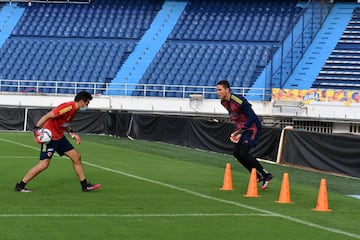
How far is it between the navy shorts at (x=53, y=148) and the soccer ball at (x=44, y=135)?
0.18 metres

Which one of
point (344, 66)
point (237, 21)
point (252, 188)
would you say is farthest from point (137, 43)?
point (252, 188)

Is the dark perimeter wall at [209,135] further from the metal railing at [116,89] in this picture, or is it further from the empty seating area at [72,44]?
the empty seating area at [72,44]

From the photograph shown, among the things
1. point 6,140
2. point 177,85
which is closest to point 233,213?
point 6,140

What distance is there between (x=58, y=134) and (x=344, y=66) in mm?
Result: 29133

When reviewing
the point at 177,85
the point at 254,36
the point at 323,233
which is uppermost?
the point at 254,36

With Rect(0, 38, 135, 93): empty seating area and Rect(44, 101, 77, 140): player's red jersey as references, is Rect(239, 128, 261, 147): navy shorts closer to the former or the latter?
Rect(44, 101, 77, 140): player's red jersey

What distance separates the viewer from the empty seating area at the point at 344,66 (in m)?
40.4

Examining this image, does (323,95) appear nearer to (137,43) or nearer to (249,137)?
(137,43)

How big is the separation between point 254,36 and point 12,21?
50.7 feet

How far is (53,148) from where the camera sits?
1407cm

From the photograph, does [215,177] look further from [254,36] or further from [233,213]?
[254,36]

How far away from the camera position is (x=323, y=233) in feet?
34.1

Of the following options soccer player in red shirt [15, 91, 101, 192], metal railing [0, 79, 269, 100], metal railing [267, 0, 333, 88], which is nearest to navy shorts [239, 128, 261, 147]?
soccer player in red shirt [15, 91, 101, 192]

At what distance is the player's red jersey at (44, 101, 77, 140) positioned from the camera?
45.1ft
